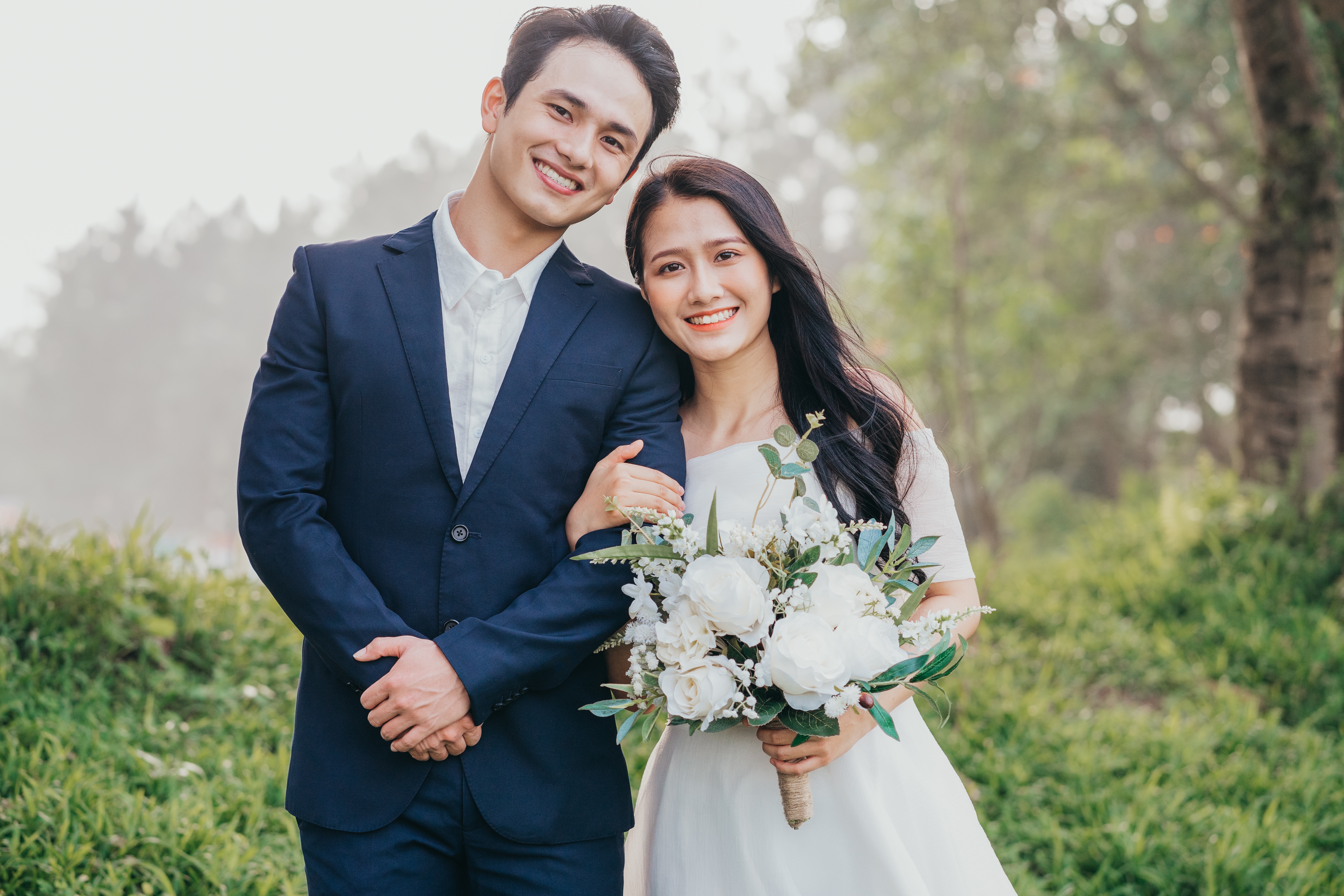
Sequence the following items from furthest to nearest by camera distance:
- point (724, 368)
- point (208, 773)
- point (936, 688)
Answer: point (208, 773) < point (724, 368) < point (936, 688)

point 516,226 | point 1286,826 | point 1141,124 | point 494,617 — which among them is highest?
point 1141,124

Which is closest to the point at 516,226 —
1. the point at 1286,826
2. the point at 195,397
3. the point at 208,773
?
the point at 208,773

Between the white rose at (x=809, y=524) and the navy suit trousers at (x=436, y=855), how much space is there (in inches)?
32.7

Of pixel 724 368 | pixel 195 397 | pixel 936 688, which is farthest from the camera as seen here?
pixel 195 397

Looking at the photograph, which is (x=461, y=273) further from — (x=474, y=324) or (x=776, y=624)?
(x=776, y=624)

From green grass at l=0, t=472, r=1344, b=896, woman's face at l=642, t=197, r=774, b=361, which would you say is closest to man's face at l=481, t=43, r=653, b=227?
woman's face at l=642, t=197, r=774, b=361

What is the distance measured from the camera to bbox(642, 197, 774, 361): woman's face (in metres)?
2.33

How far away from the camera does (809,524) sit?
1890 millimetres

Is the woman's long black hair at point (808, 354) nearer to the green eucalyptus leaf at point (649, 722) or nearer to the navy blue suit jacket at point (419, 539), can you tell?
the navy blue suit jacket at point (419, 539)

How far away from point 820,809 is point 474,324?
4.40 feet

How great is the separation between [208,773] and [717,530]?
2954 mm

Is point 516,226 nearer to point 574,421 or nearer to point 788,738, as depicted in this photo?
point 574,421

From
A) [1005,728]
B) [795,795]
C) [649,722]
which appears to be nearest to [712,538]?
[649,722]

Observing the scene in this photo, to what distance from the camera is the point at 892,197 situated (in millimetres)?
14906
